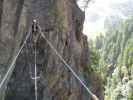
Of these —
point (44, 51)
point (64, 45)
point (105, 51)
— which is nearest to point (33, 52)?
point (44, 51)

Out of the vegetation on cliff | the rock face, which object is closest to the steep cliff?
the vegetation on cliff

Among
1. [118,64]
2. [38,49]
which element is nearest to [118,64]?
[118,64]

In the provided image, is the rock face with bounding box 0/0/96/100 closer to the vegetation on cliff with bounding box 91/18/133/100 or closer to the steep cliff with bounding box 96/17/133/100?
the vegetation on cliff with bounding box 91/18/133/100

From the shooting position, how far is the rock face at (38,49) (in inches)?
707

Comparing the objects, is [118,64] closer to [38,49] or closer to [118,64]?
[118,64]

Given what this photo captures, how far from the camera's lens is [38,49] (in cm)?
1862

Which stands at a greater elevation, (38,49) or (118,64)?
(38,49)

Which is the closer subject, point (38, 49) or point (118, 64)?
point (38, 49)

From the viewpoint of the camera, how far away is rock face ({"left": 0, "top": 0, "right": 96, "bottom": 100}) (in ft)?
59.0

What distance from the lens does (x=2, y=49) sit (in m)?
17.7

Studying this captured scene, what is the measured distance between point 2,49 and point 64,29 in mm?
3993

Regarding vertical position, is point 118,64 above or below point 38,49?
below

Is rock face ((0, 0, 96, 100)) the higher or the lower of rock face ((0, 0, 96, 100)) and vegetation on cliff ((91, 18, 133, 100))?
the higher

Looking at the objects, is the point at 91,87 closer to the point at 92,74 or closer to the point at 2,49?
the point at 92,74
